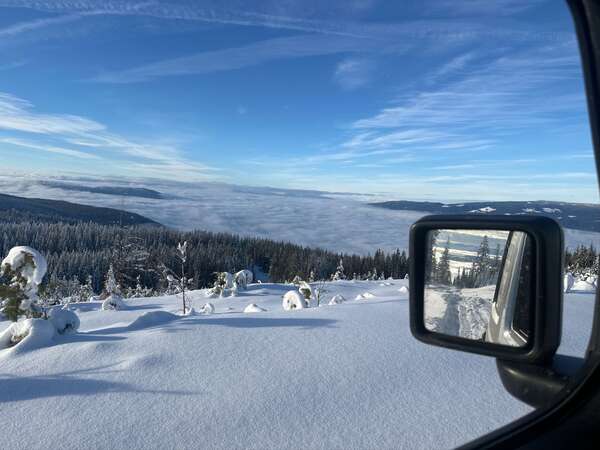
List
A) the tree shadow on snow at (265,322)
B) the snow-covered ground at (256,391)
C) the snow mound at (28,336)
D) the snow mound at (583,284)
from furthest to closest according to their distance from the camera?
the tree shadow on snow at (265,322) < the snow mound at (28,336) < the snow-covered ground at (256,391) < the snow mound at (583,284)

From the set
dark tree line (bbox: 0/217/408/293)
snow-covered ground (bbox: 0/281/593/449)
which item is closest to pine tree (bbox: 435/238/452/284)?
snow-covered ground (bbox: 0/281/593/449)

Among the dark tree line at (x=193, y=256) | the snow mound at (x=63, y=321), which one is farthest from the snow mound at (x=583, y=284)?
the dark tree line at (x=193, y=256)

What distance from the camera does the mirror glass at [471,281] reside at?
1498 millimetres

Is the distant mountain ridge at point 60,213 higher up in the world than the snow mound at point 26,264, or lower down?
lower down

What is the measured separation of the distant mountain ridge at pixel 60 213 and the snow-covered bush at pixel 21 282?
457 ft

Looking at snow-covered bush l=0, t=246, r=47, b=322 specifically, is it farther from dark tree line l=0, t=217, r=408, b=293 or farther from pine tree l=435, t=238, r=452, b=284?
Answer: dark tree line l=0, t=217, r=408, b=293

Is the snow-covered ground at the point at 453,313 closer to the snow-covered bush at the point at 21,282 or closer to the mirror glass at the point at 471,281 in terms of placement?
the mirror glass at the point at 471,281

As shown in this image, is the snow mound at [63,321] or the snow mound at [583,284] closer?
the snow mound at [583,284]

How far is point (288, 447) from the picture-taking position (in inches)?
91.4

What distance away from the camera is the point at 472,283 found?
1.57 meters

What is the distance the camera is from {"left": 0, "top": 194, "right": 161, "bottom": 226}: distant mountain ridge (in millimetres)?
140363

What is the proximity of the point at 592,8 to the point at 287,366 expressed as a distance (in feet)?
9.84

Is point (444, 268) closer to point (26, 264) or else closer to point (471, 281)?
point (471, 281)

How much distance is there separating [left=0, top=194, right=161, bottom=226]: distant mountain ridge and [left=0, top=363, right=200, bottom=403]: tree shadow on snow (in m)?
143
